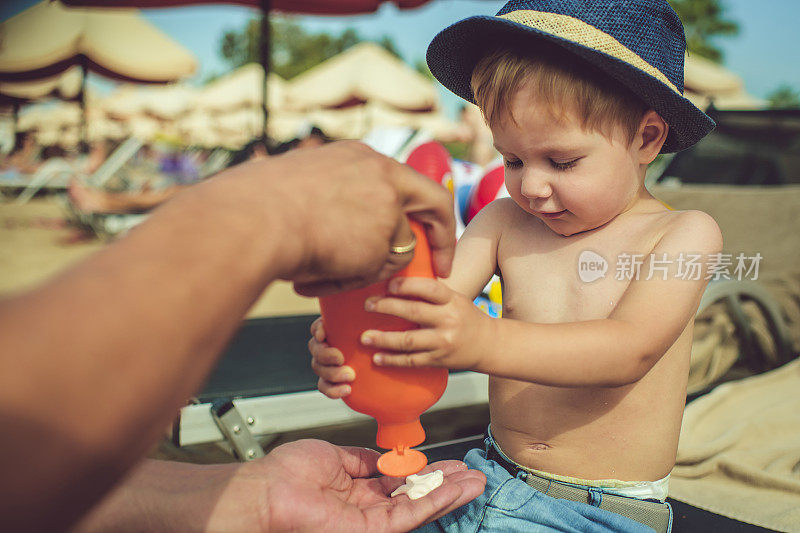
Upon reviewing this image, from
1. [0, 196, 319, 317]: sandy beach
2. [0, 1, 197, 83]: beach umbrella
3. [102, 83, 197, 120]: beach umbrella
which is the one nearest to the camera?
[0, 196, 319, 317]: sandy beach

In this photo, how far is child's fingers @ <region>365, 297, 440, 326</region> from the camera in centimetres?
77

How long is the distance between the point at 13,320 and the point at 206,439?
5.35 ft

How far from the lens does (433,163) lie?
2.79 m

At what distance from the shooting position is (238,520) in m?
1.03

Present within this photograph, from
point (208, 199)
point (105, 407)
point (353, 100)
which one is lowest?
point (353, 100)

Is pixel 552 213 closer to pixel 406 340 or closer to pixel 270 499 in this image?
pixel 406 340

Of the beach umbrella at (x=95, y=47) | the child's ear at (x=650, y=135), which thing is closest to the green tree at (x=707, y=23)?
the beach umbrella at (x=95, y=47)

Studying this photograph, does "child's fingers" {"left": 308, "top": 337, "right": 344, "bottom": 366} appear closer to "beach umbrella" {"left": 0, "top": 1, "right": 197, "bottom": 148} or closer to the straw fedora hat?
the straw fedora hat

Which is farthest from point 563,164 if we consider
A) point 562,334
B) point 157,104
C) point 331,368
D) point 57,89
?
point 157,104

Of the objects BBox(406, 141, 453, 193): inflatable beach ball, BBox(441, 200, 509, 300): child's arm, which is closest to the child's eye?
BBox(441, 200, 509, 300): child's arm

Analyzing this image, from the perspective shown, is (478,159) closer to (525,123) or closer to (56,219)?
(525,123)

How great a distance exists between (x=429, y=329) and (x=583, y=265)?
1.79ft

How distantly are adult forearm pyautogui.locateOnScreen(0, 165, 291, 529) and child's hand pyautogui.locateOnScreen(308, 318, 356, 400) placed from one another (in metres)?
0.33

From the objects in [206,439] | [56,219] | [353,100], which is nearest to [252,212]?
[206,439]
